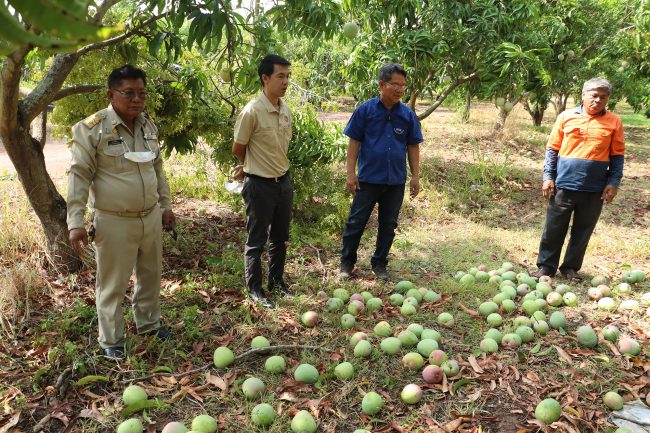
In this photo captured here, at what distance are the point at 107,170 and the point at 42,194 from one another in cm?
140

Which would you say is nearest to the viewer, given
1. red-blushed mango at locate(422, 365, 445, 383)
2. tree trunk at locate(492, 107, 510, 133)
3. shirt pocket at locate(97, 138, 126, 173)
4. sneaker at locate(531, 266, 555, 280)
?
shirt pocket at locate(97, 138, 126, 173)

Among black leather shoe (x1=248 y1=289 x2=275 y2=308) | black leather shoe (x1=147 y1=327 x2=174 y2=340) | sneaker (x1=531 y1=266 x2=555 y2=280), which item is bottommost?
black leather shoe (x1=147 y1=327 x2=174 y2=340)

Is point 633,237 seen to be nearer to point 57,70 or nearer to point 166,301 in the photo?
point 166,301

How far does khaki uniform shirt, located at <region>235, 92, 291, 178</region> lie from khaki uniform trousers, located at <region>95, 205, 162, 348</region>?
82 centimetres

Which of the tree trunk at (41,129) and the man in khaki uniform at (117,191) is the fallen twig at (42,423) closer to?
the man in khaki uniform at (117,191)

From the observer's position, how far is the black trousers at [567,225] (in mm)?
4160

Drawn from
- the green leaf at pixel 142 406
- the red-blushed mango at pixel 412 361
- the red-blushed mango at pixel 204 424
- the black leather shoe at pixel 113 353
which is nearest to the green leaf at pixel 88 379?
the black leather shoe at pixel 113 353

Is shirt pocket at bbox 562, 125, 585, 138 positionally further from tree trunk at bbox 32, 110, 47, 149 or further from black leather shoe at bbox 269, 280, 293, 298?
tree trunk at bbox 32, 110, 47, 149

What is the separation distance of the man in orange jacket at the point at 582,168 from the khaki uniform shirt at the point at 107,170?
10.8 feet

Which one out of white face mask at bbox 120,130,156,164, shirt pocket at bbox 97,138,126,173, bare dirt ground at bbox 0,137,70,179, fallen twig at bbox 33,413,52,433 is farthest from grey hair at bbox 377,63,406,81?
bare dirt ground at bbox 0,137,70,179

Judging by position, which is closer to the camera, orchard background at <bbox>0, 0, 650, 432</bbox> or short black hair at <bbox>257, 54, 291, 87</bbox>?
orchard background at <bbox>0, 0, 650, 432</bbox>

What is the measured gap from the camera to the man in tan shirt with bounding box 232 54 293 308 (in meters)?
3.37

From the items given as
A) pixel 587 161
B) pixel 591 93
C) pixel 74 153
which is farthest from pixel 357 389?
pixel 591 93

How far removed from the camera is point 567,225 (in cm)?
430
